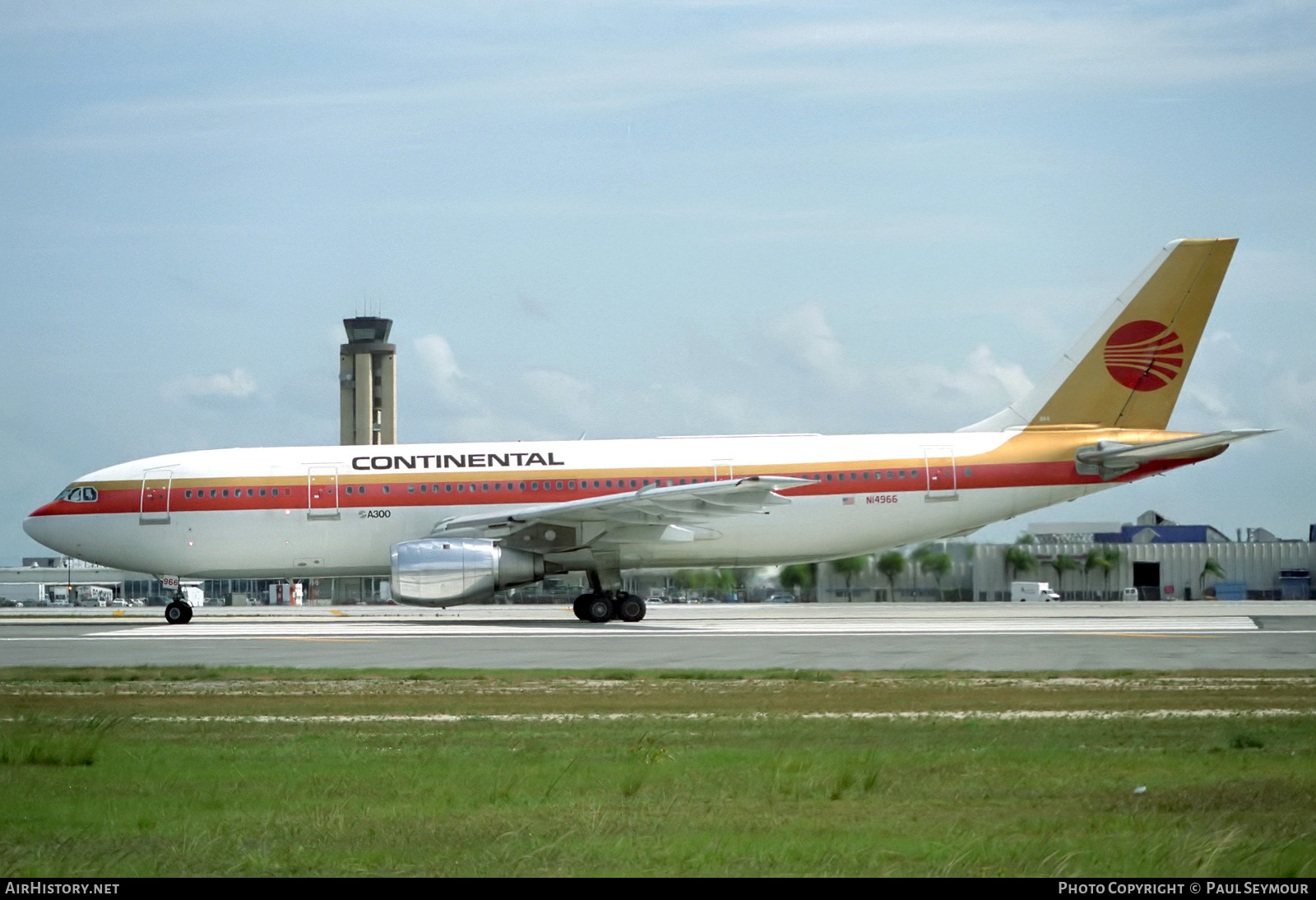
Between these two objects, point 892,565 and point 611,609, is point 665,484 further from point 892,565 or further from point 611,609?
point 892,565

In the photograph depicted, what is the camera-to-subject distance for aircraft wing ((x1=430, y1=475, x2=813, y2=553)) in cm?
2691

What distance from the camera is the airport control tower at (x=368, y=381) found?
4695 inches

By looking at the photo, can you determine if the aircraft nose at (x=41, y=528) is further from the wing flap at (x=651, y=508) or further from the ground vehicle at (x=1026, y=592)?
the ground vehicle at (x=1026, y=592)

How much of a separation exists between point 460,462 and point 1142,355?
15.8 m

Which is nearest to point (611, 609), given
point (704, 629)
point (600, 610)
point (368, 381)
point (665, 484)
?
point (600, 610)

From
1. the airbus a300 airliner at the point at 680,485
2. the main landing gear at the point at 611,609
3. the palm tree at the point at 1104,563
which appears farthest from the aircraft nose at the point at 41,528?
the palm tree at the point at 1104,563

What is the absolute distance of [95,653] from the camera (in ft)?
66.5

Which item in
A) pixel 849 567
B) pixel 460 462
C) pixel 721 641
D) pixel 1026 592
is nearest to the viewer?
pixel 721 641

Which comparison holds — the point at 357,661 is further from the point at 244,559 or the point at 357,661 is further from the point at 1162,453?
the point at 1162,453

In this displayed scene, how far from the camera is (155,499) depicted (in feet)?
98.8

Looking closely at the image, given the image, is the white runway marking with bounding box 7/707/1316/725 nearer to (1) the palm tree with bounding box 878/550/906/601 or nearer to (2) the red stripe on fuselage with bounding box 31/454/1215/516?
(2) the red stripe on fuselage with bounding box 31/454/1215/516

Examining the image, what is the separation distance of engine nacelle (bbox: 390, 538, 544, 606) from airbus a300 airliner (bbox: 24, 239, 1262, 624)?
36.5 inches

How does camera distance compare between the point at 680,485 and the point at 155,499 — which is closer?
the point at 680,485

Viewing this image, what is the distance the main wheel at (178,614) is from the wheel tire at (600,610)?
9.36 metres
